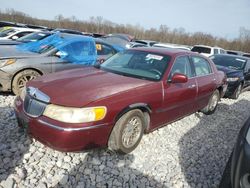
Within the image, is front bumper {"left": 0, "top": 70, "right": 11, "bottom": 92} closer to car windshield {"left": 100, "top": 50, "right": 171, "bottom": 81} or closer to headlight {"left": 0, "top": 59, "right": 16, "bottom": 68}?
headlight {"left": 0, "top": 59, "right": 16, "bottom": 68}

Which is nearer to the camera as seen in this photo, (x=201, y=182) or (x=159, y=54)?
→ (x=201, y=182)

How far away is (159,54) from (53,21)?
4727 cm

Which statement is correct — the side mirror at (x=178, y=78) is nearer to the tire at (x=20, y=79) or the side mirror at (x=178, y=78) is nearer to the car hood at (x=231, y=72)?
the tire at (x=20, y=79)

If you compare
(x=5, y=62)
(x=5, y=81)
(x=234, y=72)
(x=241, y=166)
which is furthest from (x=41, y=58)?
(x=234, y=72)

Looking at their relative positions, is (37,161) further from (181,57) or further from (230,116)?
(230,116)

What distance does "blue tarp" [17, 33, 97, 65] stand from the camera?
20.6ft

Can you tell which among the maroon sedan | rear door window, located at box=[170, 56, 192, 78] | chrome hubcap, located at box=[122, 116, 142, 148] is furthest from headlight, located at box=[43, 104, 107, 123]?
rear door window, located at box=[170, 56, 192, 78]

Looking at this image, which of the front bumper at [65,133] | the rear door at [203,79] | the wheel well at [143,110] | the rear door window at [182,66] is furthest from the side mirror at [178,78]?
the front bumper at [65,133]

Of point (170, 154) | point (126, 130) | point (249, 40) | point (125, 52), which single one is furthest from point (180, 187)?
point (249, 40)

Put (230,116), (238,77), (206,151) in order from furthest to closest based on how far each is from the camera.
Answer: (238,77)
(230,116)
(206,151)

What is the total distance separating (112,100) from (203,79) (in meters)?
2.70

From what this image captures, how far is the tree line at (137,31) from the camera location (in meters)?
41.5

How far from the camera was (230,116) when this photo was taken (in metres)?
6.58

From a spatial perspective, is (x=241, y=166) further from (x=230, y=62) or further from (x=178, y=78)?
(x=230, y=62)
